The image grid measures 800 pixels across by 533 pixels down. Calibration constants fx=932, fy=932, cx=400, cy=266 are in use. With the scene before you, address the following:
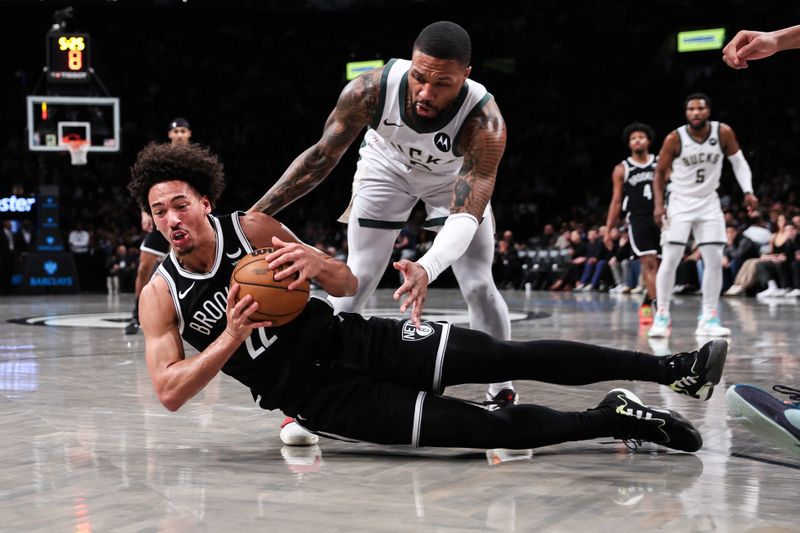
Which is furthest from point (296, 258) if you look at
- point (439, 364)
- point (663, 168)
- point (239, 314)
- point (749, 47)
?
point (663, 168)

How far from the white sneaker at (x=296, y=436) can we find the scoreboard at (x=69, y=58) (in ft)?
44.3

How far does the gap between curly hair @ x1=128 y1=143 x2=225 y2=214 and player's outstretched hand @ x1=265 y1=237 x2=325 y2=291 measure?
42 centimetres

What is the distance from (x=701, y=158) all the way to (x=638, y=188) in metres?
1.33

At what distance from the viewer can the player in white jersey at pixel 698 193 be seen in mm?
7637

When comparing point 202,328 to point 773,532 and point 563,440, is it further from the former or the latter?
point 773,532

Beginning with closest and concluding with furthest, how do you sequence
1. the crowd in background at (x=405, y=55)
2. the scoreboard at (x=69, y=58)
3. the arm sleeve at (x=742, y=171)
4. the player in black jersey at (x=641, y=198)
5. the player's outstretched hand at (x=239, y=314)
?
1. the player's outstretched hand at (x=239, y=314)
2. the arm sleeve at (x=742, y=171)
3. the player in black jersey at (x=641, y=198)
4. the scoreboard at (x=69, y=58)
5. the crowd in background at (x=405, y=55)

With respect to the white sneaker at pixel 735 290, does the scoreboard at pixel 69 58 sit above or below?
above

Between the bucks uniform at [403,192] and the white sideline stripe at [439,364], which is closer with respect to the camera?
the white sideline stripe at [439,364]

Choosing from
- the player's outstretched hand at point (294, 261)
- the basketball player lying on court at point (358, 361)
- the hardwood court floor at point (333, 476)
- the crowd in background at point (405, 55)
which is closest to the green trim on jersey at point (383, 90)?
the basketball player lying on court at point (358, 361)

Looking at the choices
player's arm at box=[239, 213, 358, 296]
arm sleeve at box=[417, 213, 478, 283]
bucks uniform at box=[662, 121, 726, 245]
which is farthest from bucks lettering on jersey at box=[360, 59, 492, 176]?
bucks uniform at box=[662, 121, 726, 245]

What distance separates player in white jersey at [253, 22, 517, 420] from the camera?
3373 millimetres

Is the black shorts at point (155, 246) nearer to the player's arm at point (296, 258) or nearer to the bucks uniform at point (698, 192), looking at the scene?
the bucks uniform at point (698, 192)

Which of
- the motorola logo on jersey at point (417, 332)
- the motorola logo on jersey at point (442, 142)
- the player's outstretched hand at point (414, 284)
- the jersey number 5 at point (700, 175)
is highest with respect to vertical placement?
the jersey number 5 at point (700, 175)

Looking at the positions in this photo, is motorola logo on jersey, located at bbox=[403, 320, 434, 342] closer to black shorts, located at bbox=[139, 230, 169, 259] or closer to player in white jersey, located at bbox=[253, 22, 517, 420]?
player in white jersey, located at bbox=[253, 22, 517, 420]
